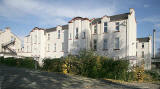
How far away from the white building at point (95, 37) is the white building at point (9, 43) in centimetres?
1107

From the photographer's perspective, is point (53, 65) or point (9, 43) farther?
point (9, 43)

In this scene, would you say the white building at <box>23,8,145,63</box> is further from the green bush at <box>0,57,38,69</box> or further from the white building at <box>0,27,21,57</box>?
the white building at <box>0,27,21,57</box>

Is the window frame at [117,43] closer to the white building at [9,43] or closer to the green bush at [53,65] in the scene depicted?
the green bush at [53,65]

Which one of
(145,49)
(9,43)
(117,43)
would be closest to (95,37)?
(117,43)

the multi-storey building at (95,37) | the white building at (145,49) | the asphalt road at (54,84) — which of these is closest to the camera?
the asphalt road at (54,84)

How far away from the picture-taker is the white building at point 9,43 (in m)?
39.8

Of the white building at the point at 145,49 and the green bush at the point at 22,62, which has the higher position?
the white building at the point at 145,49

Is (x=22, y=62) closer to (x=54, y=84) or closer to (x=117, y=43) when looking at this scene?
(x=54, y=84)

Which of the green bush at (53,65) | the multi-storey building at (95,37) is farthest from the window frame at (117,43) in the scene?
the green bush at (53,65)

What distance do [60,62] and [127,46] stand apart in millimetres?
11466

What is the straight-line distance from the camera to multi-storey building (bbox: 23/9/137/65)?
22.3 metres

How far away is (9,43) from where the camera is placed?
41188 millimetres

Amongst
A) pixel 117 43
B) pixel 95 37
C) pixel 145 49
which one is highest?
pixel 95 37

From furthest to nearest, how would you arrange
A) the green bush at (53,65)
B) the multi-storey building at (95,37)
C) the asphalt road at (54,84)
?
1. the multi-storey building at (95,37)
2. the green bush at (53,65)
3. the asphalt road at (54,84)
